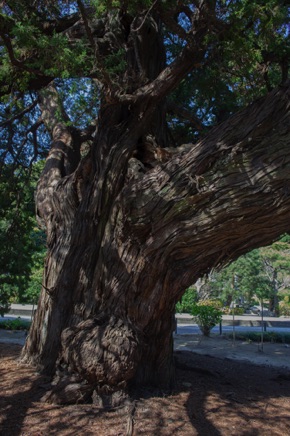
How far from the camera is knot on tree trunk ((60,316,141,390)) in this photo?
4766 mm

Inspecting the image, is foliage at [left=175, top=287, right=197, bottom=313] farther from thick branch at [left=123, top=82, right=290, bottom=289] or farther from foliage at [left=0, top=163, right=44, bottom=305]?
thick branch at [left=123, top=82, right=290, bottom=289]

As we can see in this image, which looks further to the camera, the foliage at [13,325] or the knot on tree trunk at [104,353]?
the foliage at [13,325]

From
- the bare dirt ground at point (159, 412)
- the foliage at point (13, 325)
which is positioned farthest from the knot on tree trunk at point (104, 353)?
the foliage at point (13, 325)

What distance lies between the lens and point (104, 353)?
4.79m

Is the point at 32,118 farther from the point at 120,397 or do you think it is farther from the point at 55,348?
the point at 120,397

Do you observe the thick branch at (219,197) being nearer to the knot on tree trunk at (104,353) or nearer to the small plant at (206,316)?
the knot on tree trunk at (104,353)

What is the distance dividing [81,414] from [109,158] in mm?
3159

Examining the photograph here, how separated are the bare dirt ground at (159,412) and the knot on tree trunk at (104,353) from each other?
0.33m

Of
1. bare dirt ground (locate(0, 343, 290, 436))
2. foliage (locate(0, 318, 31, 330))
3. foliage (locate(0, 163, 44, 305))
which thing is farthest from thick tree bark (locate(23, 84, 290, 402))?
foliage (locate(0, 318, 31, 330))

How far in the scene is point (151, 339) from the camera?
5.52 meters

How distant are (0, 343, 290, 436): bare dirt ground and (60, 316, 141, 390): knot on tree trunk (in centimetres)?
33

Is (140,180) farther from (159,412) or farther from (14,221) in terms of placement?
(14,221)

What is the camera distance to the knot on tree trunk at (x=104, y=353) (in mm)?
4766

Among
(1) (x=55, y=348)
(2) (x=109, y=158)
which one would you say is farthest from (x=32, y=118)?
(1) (x=55, y=348)
